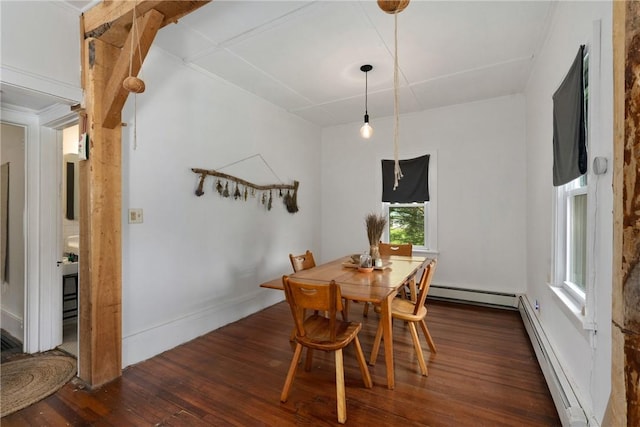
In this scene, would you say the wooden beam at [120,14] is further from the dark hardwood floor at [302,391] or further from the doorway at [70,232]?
the dark hardwood floor at [302,391]

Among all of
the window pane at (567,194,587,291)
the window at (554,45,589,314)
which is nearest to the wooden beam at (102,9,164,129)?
the window at (554,45,589,314)

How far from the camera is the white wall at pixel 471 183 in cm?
386

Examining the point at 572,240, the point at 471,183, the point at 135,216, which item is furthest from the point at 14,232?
the point at 471,183

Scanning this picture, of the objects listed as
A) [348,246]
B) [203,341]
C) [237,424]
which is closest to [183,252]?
[203,341]

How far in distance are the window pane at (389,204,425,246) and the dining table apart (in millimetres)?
1385

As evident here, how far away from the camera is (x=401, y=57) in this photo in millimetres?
2877

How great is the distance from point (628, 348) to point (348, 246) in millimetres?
4239

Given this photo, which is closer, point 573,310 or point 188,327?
point 573,310

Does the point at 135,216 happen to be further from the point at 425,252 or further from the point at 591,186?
the point at 425,252

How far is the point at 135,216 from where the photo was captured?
8.31 feet

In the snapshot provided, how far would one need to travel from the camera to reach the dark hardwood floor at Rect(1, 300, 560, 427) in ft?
6.02

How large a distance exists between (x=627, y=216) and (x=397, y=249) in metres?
3.00

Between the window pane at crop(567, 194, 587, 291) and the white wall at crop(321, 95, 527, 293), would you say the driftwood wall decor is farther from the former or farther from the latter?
the window pane at crop(567, 194, 587, 291)

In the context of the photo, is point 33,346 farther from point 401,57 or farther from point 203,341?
point 401,57
